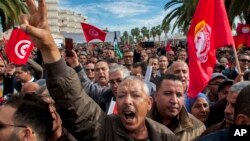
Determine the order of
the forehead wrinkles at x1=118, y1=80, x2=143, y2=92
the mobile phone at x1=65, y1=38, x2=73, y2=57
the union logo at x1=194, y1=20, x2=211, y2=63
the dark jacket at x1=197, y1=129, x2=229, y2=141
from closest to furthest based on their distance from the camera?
the dark jacket at x1=197, y1=129, x2=229, y2=141, the forehead wrinkles at x1=118, y1=80, x2=143, y2=92, the mobile phone at x1=65, y1=38, x2=73, y2=57, the union logo at x1=194, y1=20, x2=211, y2=63

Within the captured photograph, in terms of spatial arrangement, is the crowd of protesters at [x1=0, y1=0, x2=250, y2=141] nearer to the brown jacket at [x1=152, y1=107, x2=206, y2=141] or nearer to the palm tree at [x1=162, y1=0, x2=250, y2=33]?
the brown jacket at [x1=152, y1=107, x2=206, y2=141]

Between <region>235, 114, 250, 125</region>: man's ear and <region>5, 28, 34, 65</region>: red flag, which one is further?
<region>5, 28, 34, 65</region>: red flag

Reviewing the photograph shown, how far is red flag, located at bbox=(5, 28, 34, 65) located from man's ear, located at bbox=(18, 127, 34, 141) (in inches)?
188

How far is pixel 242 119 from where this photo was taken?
1.70 metres

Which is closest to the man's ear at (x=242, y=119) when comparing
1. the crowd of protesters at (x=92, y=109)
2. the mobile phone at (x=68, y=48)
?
the crowd of protesters at (x=92, y=109)

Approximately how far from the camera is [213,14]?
161 inches

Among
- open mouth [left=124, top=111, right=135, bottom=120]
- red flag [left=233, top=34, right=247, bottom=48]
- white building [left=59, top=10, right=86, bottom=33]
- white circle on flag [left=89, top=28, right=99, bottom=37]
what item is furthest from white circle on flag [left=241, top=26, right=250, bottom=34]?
white building [left=59, top=10, right=86, bottom=33]

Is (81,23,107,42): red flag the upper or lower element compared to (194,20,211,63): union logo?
upper

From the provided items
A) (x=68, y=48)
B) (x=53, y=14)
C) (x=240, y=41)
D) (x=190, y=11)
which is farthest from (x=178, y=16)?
(x=53, y=14)

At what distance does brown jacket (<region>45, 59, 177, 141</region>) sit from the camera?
2.04 m

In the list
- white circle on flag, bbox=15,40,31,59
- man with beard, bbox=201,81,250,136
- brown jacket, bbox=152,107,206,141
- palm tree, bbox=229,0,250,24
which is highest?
palm tree, bbox=229,0,250,24

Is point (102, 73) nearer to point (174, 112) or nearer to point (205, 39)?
point (205, 39)

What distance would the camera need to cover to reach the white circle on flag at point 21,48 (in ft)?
21.4

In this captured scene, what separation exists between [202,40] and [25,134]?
2.69 meters
